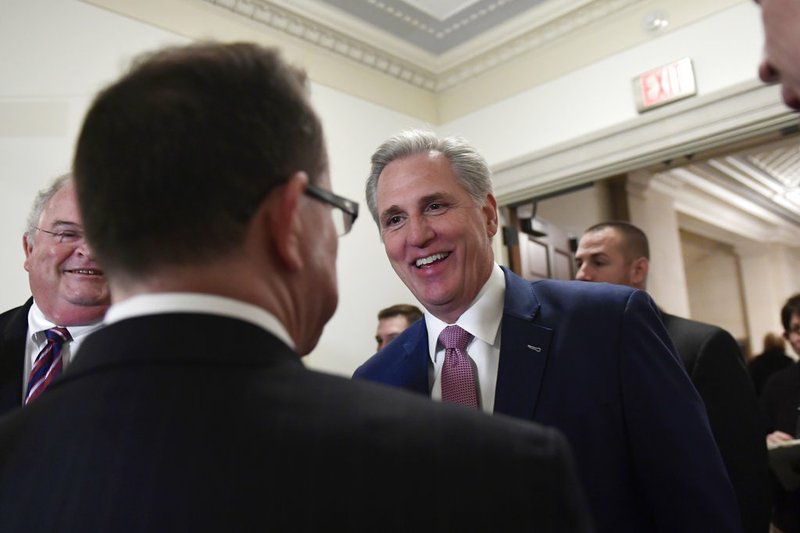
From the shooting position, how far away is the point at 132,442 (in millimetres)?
562

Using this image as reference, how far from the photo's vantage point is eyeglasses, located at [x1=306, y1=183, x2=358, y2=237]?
73 centimetres

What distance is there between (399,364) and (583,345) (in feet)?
1.42

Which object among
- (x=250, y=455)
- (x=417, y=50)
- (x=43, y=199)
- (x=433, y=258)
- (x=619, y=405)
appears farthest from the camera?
(x=417, y=50)

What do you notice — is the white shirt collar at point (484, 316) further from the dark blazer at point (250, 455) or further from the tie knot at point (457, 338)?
the dark blazer at point (250, 455)

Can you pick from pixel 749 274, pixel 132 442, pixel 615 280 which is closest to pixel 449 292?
pixel 132 442

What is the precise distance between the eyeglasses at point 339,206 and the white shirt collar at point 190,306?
0.48 ft

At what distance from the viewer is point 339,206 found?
0.80 metres

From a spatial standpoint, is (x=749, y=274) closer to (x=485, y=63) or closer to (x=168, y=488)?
(x=485, y=63)

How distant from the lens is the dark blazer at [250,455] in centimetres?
54

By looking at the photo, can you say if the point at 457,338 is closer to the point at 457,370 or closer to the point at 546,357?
the point at 457,370

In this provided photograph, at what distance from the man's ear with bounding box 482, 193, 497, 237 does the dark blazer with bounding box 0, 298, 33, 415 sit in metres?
1.19

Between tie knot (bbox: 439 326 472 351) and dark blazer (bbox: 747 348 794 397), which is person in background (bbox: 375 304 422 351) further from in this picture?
dark blazer (bbox: 747 348 794 397)

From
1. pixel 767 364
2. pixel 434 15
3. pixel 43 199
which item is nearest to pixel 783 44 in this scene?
pixel 43 199

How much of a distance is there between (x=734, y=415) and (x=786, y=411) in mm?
1192
